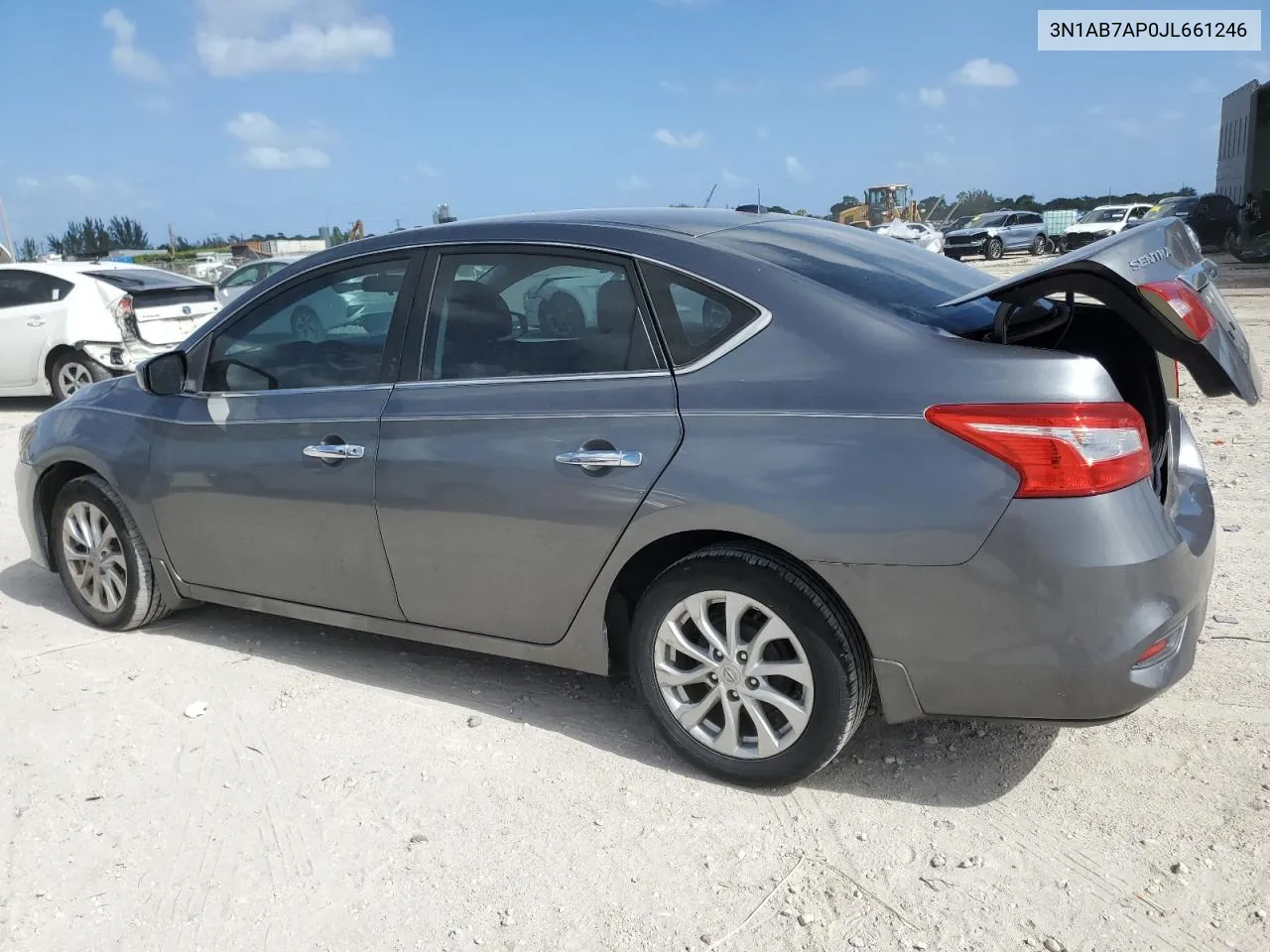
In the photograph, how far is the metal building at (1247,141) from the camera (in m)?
33.8

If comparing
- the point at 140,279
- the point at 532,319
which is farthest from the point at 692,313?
the point at 140,279

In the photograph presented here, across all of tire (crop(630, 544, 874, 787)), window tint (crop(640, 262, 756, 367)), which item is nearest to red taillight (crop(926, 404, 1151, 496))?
tire (crop(630, 544, 874, 787))

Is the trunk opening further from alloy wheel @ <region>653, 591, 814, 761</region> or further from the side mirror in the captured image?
the side mirror

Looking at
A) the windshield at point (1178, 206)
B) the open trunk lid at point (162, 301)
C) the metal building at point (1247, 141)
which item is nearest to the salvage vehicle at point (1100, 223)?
the windshield at point (1178, 206)

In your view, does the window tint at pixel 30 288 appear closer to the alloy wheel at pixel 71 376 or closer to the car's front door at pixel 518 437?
the alloy wheel at pixel 71 376

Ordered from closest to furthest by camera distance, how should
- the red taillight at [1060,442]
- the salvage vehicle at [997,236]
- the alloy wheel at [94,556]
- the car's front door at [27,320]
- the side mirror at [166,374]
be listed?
1. the red taillight at [1060,442]
2. the side mirror at [166,374]
3. the alloy wheel at [94,556]
4. the car's front door at [27,320]
5. the salvage vehicle at [997,236]

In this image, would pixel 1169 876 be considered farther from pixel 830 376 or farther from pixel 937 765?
pixel 830 376

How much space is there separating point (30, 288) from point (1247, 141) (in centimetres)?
3583

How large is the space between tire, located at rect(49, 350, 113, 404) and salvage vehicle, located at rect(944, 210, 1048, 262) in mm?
30258

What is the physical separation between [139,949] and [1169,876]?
2.57 m

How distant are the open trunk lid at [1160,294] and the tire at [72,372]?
34.2 ft

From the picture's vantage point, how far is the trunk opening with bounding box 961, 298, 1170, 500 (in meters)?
3.23

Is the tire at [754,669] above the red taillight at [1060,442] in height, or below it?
below

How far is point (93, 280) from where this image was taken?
11.4m
